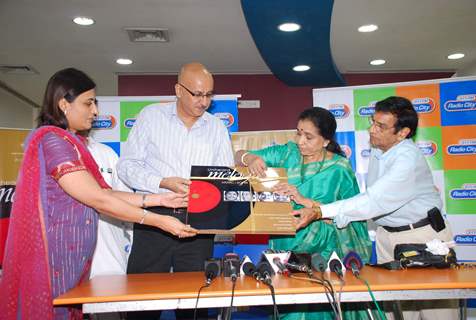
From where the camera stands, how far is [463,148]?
169 inches

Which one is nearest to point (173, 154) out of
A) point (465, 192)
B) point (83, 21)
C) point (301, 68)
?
point (465, 192)

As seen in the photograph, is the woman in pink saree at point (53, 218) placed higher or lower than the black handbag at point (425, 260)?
higher

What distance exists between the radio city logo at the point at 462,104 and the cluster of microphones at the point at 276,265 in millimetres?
2805

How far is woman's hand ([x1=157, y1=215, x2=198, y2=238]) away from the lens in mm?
1992

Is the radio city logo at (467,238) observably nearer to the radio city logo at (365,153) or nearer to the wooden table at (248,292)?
the radio city logo at (365,153)

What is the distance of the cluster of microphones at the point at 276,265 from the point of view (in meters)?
1.96

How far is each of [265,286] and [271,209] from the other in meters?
0.39

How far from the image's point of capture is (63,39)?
5652mm

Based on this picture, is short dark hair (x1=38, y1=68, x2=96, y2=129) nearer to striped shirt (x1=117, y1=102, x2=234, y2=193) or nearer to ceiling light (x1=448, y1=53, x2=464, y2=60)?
striped shirt (x1=117, y1=102, x2=234, y2=193)

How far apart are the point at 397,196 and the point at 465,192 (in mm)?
2109

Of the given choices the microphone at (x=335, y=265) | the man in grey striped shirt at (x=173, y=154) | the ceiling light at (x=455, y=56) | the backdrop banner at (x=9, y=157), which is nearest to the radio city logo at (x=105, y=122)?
the backdrop banner at (x=9, y=157)

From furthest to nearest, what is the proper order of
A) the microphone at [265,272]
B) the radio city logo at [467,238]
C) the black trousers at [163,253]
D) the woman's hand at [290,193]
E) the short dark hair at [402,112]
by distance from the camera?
the radio city logo at [467,238] < the short dark hair at [402,112] < the black trousers at [163,253] < the woman's hand at [290,193] < the microphone at [265,272]

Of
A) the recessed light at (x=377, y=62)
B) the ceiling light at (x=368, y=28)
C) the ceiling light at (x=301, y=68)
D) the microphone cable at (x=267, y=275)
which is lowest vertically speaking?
the microphone cable at (x=267, y=275)

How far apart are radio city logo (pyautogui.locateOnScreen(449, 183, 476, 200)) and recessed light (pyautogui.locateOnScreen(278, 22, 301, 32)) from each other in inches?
86.0
